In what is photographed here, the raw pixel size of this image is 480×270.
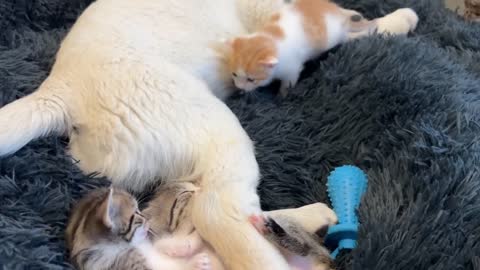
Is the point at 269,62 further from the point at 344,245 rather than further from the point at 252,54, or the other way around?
the point at 344,245

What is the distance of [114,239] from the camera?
132 cm

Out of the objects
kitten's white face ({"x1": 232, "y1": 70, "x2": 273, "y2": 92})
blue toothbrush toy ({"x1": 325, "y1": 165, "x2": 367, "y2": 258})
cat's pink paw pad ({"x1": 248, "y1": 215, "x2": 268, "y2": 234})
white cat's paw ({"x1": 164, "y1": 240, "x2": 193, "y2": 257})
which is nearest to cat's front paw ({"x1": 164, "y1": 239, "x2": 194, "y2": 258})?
white cat's paw ({"x1": 164, "y1": 240, "x2": 193, "y2": 257})

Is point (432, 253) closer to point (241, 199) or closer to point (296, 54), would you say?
point (241, 199)

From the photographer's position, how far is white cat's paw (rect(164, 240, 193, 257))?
138cm

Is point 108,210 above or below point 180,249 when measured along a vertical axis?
above

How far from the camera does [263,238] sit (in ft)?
4.43

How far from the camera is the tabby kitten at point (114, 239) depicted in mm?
1295

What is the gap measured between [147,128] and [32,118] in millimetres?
280

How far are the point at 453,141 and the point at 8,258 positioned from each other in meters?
1.06

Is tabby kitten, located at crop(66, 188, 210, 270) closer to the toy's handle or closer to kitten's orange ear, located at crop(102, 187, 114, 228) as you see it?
kitten's orange ear, located at crop(102, 187, 114, 228)

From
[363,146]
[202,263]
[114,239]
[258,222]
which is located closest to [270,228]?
[258,222]

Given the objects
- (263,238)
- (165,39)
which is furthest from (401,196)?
(165,39)

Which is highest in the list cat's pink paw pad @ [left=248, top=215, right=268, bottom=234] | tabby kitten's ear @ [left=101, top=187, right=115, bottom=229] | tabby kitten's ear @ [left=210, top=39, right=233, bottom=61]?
tabby kitten's ear @ [left=210, top=39, right=233, bottom=61]

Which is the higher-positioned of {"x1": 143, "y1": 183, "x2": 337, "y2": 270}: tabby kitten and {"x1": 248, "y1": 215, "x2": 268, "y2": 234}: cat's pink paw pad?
{"x1": 248, "y1": 215, "x2": 268, "y2": 234}: cat's pink paw pad
